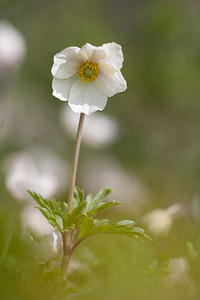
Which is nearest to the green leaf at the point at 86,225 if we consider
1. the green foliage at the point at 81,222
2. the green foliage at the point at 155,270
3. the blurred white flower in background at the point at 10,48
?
the green foliage at the point at 81,222

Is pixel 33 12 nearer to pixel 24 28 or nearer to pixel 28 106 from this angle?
pixel 24 28

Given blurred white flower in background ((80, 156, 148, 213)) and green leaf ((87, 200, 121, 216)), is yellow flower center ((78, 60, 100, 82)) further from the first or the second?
blurred white flower in background ((80, 156, 148, 213))

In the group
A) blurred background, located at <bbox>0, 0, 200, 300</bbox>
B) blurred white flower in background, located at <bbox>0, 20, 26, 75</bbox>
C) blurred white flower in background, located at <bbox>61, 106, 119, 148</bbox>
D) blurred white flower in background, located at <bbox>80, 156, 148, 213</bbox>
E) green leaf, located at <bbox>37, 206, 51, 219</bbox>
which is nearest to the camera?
green leaf, located at <bbox>37, 206, 51, 219</bbox>

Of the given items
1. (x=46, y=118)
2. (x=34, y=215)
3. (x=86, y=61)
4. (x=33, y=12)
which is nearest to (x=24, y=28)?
(x=33, y=12)

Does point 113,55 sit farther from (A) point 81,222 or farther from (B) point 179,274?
(B) point 179,274

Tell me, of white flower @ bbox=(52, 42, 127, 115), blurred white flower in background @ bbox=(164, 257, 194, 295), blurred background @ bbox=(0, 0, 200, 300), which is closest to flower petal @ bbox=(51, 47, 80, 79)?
white flower @ bbox=(52, 42, 127, 115)

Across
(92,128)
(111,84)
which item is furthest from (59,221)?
(92,128)
